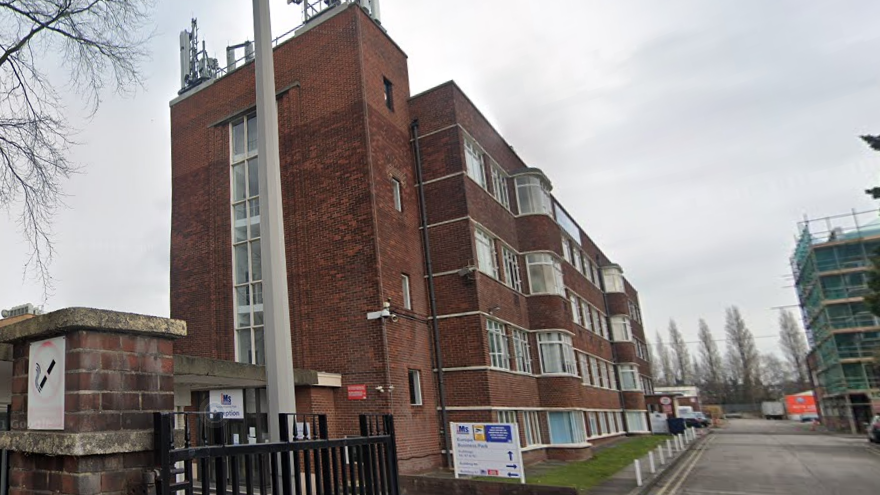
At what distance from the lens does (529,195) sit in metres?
24.9

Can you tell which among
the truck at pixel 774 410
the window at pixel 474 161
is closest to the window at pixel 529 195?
the window at pixel 474 161

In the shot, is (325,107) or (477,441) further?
(325,107)

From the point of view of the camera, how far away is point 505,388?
61.1ft

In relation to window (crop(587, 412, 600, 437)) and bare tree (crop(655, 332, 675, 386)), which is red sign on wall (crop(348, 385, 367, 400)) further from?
bare tree (crop(655, 332, 675, 386))

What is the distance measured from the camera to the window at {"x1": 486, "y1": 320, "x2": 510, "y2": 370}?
18.9 metres

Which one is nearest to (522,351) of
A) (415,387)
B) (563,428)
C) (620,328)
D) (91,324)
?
(563,428)

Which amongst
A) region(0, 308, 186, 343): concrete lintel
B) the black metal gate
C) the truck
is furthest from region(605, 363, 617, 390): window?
the truck

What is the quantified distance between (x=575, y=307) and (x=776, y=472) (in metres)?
12.5

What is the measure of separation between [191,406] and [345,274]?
607 cm

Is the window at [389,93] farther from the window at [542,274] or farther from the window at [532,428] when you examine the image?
the window at [532,428]

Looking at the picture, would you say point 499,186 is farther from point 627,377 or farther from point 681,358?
point 681,358

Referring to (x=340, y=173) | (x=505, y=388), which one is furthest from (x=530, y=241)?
(x=340, y=173)

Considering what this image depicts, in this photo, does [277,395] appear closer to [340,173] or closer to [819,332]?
[340,173]

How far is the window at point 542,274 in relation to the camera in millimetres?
23656
